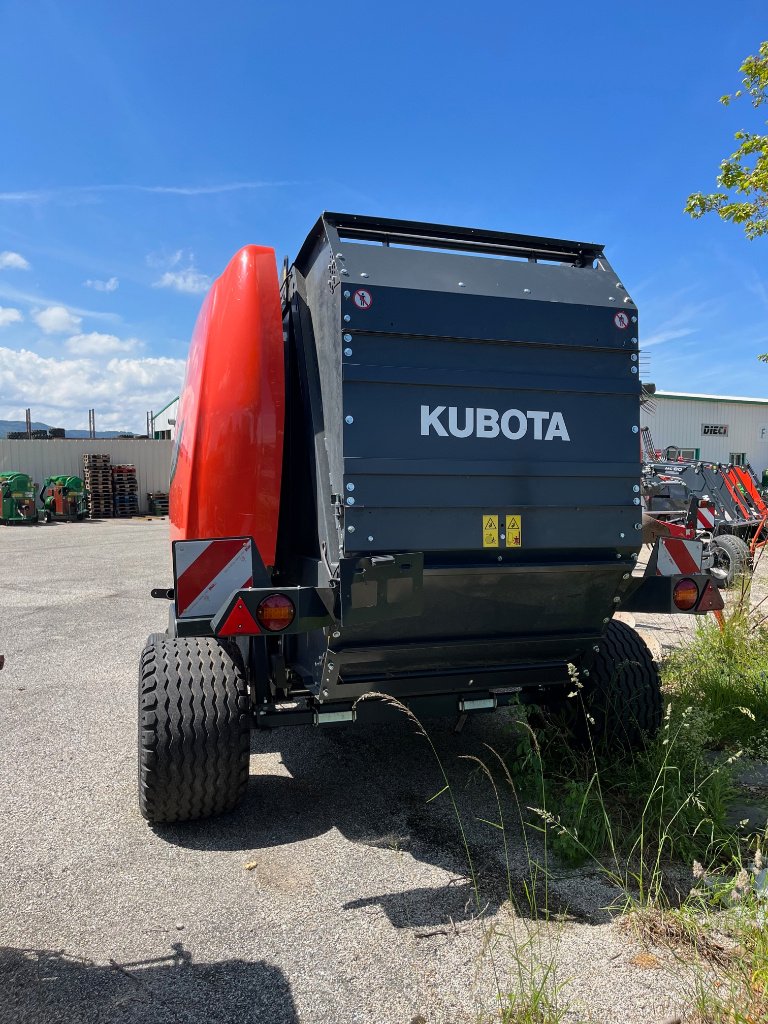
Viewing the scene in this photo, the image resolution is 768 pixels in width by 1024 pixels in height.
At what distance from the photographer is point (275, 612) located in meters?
3.01

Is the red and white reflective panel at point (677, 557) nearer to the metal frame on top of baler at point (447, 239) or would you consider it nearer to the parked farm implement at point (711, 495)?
the metal frame on top of baler at point (447, 239)

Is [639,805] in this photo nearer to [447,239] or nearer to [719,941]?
[719,941]

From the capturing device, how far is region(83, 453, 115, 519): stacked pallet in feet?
78.5

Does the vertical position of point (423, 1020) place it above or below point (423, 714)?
below

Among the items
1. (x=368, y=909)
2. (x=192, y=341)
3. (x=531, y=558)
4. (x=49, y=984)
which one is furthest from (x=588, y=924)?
(x=192, y=341)

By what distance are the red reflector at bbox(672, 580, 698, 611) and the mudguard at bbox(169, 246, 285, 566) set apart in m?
1.92

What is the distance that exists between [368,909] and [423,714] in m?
0.88

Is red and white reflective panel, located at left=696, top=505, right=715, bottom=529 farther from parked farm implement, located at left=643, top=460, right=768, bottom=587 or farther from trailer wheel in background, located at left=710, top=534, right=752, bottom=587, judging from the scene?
trailer wheel in background, located at left=710, top=534, right=752, bottom=587

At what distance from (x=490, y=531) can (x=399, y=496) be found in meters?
0.42

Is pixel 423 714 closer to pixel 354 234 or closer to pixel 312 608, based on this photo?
pixel 312 608

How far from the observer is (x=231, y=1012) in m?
2.22

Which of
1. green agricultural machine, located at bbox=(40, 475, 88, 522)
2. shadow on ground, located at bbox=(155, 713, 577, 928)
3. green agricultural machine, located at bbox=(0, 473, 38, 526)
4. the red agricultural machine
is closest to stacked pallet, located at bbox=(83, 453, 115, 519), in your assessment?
green agricultural machine, located at bbox=(40, 475, 88, 522)

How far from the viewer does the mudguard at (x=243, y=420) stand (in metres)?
3.43

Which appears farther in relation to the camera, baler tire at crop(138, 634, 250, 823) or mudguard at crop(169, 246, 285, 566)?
mudguard at crop(169, 246, 285, 566)
